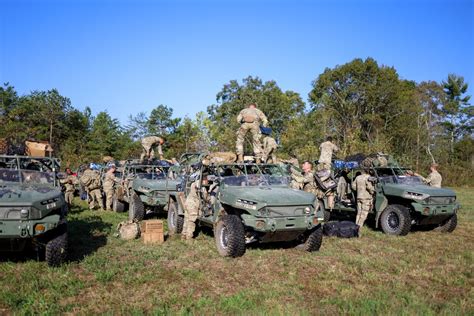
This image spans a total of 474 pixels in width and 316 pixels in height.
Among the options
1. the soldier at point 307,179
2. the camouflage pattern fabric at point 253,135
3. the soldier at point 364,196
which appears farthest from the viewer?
the soldier at point 307,179

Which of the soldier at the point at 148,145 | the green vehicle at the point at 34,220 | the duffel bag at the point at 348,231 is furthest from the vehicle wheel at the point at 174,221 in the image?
the soldier at the point at 148,145

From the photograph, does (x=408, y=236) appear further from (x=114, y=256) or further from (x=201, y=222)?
(x=114, y=256)

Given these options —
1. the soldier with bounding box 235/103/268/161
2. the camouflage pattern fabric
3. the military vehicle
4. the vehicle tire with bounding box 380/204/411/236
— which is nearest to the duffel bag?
the military vehicle

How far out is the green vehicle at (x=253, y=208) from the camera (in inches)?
290

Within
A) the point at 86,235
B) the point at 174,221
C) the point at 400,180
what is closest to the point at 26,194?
the point at 86,235

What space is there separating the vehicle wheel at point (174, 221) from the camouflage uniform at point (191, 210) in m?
0.68

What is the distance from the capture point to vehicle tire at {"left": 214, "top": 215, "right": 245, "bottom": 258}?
24.4 feet

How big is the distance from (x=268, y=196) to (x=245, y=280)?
1761 mm

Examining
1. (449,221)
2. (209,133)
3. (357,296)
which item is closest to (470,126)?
(209,133)

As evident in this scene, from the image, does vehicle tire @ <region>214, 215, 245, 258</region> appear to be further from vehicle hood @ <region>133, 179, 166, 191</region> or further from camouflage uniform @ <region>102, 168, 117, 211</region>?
camouflage uniform @ <region>102, 168, 117, 211</region>

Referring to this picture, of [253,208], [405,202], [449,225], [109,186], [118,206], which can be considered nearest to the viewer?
[253,208]

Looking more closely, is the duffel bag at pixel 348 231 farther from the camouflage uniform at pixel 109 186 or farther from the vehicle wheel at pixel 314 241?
the camouflage uniform at pixel 109 186

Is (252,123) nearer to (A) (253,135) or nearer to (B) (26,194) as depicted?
(A) (253,135)

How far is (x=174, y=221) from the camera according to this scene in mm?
10117
